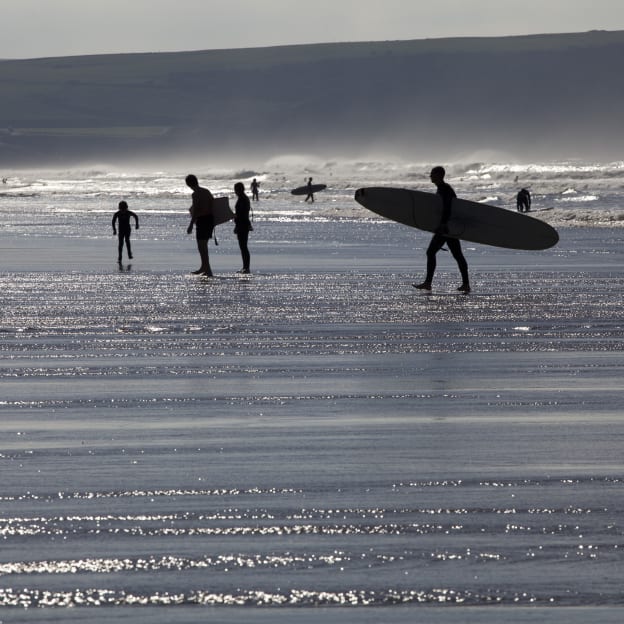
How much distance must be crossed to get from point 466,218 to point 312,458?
14.8m

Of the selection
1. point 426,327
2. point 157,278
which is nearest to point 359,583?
point 426,327

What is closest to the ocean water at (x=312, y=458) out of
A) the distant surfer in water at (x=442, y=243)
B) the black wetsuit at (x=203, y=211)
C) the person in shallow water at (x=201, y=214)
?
the distant surfer in water at (x=442, y=243)

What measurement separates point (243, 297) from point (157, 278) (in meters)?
3.90

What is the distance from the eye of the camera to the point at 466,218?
21.9m

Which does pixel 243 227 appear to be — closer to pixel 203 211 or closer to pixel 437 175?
pixel 203 211

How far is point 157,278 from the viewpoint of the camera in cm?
2119

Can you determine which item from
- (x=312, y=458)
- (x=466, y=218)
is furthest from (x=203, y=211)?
(x=312, y=458)

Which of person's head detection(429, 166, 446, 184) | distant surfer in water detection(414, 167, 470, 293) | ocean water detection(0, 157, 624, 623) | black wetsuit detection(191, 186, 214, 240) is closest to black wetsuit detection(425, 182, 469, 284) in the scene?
distant surfer in water detection(414, 167, 470, 293)

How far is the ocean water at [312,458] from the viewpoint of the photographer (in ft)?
17.1

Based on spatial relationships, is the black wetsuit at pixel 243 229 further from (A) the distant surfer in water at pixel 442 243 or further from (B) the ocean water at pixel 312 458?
(B) the ocean water at pixel 312 458

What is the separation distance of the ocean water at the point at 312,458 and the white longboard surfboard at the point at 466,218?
448 centimetres

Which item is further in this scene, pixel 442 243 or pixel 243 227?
pixel 243 227

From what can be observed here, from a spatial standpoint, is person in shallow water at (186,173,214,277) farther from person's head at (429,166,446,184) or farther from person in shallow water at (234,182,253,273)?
person's head at (429,166,446,184)

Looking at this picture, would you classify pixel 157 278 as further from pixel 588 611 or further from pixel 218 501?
pixel 588 611
